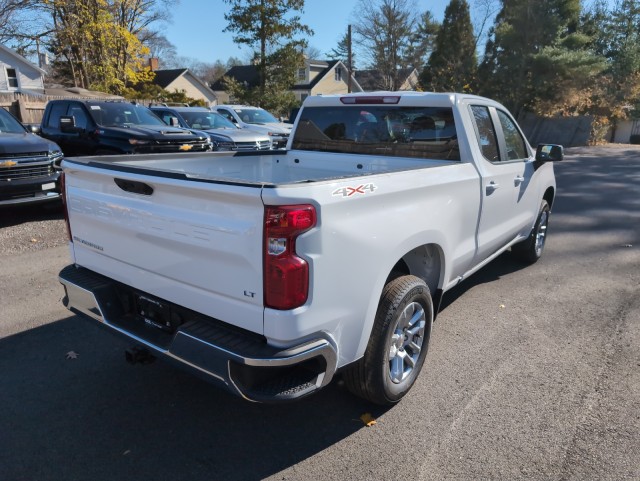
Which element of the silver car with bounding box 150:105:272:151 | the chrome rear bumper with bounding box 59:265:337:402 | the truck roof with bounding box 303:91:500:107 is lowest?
the chrome rear bumper with bounding box 59:265:337:402

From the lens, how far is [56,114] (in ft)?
34.2

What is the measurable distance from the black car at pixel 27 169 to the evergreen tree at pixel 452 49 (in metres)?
31.0

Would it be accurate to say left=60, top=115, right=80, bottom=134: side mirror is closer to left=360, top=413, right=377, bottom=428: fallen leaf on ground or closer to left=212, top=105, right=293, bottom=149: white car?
left=212, top=105, right=293, bottom=149: white car

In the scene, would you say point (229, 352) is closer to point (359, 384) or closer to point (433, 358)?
point (359, 384)

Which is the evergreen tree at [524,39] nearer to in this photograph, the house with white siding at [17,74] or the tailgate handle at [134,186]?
the tailgate handle at [134,186]

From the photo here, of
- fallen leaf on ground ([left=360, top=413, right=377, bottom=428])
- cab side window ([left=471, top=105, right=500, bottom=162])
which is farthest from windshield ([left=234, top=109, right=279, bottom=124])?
fallen leaf on ground ([left=360, top=413, right=377, bottom=428])

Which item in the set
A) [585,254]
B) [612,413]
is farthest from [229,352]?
[585,254]

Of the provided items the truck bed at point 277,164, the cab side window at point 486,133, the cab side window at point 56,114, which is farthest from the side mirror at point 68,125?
the cab side window at point 486,133

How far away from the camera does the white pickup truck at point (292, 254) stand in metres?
2.31

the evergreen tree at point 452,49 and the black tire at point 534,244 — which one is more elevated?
the evergreen tree at point 452,49

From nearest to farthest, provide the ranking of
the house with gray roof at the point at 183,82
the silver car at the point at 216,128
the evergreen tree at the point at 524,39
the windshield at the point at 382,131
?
the windshield at the point at 382,131 → the silver car at the point at 216,128 → the evergreen tree at the point at 524,39 → the house with gray roof at the point at 183,82

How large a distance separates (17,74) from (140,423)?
1670 inches

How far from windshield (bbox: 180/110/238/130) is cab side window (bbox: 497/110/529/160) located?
9870 mm

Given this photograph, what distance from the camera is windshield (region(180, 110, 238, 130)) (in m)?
13.6
